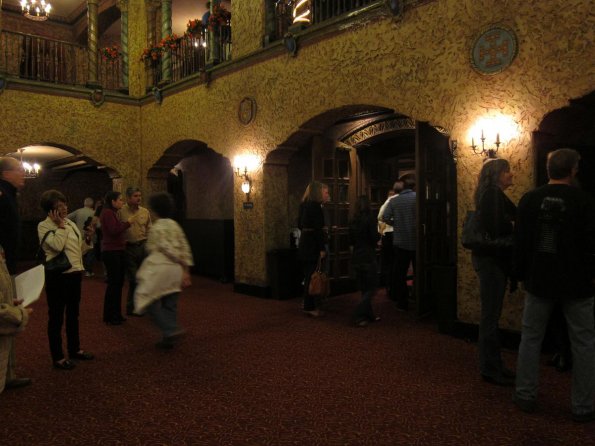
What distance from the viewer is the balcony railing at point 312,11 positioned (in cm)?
621

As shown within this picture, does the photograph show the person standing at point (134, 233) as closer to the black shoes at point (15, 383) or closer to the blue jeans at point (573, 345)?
the black shoes at point (15, 383)

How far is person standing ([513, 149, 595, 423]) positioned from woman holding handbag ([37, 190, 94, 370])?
3.24 m

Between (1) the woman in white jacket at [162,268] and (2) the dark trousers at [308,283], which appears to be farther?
(2) the dark trousers at [308,283]

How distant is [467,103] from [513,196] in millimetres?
1007

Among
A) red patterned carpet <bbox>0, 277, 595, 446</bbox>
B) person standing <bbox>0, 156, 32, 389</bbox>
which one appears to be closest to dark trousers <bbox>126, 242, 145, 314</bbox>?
red patterned carpet <bbox>0, 277, 595, 446</bbox>

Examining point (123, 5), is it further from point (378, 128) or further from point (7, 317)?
point (7, 317)

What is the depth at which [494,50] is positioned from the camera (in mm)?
4445

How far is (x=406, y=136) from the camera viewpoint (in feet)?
26.1

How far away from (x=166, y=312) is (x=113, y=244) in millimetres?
1457

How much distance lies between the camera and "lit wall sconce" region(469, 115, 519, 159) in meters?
4.38

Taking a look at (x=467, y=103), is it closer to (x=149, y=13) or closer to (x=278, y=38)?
(x=278, y=38)

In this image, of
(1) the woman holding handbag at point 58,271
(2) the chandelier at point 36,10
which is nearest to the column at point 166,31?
(2) the chandelier at point 36,10

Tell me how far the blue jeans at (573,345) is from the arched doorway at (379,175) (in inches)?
77.1

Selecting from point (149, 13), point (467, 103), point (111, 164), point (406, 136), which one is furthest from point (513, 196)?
point (149, 13)
